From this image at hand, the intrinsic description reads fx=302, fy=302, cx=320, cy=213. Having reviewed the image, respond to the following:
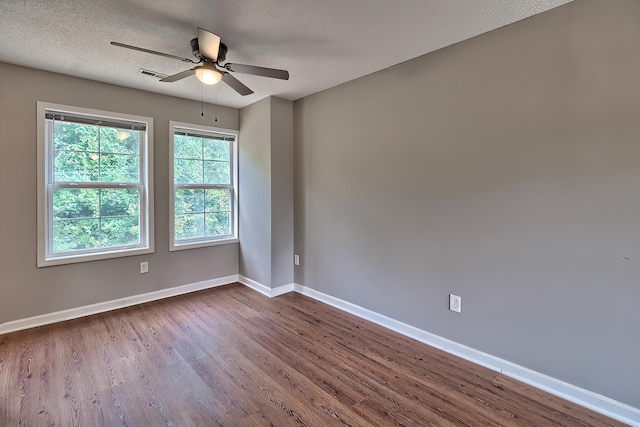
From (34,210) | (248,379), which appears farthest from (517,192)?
(34,210)

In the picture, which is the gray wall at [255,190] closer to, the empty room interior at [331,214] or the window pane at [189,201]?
the empty room interior at [331,214]

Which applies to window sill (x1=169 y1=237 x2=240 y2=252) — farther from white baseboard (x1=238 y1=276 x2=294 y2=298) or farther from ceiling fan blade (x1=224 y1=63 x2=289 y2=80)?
ceiling fan blade (x1=224 y1=63 x2=289 y2=80)

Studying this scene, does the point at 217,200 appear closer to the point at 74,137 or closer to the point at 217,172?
the point at 217,172

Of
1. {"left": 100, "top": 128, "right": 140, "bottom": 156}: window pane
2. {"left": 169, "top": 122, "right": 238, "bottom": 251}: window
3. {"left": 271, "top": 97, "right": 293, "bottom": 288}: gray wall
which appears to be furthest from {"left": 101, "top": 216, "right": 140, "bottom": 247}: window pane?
{"left": 271, "top": 97, "right": 293, "bottom": 288}: gray wall

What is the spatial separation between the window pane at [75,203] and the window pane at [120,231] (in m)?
0.17

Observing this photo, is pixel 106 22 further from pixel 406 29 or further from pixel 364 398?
pixel 364 398

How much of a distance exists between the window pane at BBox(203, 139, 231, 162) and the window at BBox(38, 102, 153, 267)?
0.69 m

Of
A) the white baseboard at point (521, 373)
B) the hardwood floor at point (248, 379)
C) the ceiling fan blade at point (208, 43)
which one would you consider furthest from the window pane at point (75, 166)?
the white baseboard at point (521, 373)

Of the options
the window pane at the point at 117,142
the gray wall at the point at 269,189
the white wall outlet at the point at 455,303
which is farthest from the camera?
the gray wall at the point at 269,189

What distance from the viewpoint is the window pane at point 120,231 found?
3273 mm

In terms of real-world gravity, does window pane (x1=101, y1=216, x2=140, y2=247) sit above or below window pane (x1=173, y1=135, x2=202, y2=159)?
below

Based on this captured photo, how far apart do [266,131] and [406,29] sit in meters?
2.02

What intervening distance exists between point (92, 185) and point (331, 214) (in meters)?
2.53

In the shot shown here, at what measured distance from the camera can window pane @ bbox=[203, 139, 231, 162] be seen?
3.97 m
